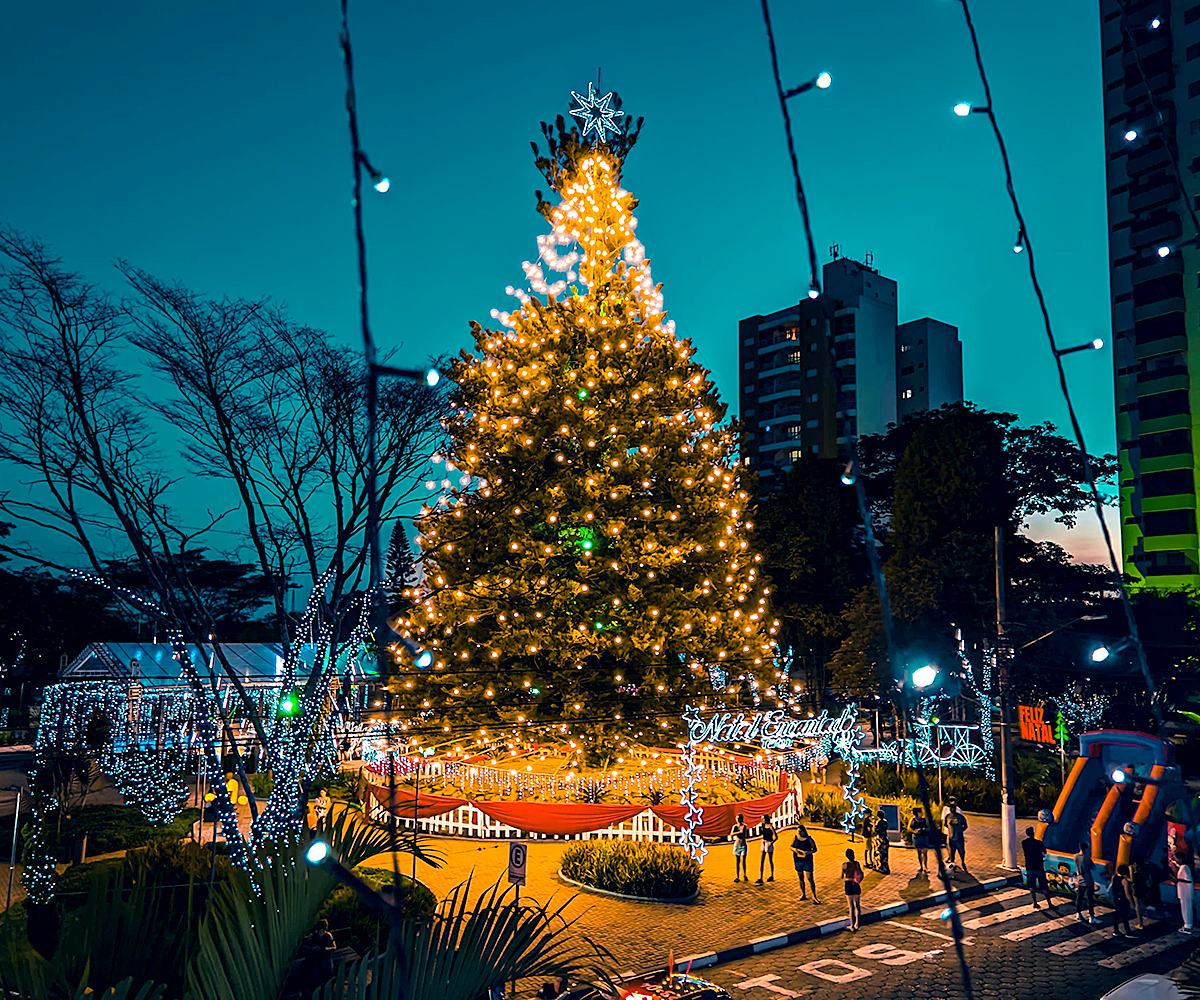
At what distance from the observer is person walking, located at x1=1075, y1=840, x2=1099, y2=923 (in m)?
16.1

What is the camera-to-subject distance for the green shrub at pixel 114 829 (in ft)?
68.1

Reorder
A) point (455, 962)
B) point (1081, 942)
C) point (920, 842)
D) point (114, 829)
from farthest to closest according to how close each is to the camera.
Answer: point (114, 829) < point (920, 842) < point (1081, 942) < point (455, 962)

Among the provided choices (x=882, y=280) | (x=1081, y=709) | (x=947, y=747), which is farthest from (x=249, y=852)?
(x=882, y=280)

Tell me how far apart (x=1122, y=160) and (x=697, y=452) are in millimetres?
42340

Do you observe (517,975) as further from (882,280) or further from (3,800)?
A: (882,280)

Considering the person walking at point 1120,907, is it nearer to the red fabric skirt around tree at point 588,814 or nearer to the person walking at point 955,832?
the person walking at point 955,832

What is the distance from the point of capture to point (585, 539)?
818 inches

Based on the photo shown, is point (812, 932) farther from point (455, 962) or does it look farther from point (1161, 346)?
point (1161, 346)

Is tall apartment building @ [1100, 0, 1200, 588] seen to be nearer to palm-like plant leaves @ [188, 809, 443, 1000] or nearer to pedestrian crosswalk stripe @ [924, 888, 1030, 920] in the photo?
pedestrian crosswalk stripe @ [924, 888, 1030, 920]

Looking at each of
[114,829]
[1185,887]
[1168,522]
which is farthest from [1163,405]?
[114,829]

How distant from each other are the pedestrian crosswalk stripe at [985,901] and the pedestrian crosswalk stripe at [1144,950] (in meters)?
2.71

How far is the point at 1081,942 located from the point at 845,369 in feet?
170

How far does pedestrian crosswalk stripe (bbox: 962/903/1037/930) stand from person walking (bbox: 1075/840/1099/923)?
0.79 metres

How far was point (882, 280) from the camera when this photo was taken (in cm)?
6838
